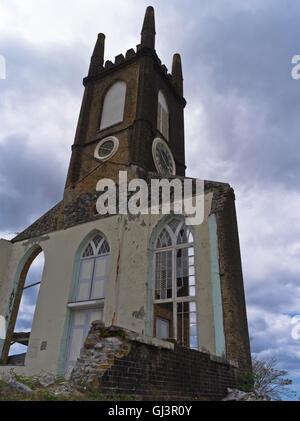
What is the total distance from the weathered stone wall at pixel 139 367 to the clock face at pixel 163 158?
1117 cm

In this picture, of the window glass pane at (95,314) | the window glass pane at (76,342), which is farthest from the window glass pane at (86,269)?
the window glass pane at (76,342)


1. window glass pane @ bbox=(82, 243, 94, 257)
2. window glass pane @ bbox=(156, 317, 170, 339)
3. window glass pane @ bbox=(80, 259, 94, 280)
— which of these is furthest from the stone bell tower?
window glass pane @ bbox=(156, 317, 170, 339)

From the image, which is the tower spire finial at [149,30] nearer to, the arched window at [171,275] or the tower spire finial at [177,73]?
the tower spire finial at [177,73]

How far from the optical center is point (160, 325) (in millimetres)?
10547

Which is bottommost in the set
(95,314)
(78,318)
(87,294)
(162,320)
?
(162,320)

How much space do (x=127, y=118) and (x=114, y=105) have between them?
6.75 ft

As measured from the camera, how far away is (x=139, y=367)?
4934 mm

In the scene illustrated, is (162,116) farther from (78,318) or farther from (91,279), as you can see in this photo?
(78,318)

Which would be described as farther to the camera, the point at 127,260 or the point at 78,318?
the point at 78,318

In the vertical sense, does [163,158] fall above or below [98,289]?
above

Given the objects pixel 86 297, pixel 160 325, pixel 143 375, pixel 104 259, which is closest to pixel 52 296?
pixel 86 297

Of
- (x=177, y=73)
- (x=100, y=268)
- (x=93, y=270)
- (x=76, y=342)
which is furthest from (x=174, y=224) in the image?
(x=177, y=73)

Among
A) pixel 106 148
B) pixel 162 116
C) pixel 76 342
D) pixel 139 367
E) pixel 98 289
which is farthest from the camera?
pixel 162 116
